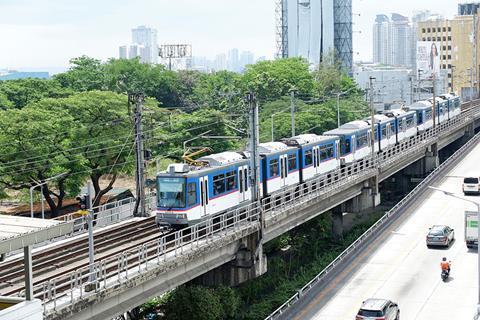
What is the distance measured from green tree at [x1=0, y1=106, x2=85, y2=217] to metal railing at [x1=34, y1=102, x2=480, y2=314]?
1783cm

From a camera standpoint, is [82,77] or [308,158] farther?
[82,77]

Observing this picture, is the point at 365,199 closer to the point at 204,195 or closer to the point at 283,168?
the point at 283,168

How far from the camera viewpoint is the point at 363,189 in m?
56.6

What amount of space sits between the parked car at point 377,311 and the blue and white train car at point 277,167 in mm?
11542

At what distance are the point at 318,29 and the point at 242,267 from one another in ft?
406

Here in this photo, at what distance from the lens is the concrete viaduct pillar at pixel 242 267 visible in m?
37.4

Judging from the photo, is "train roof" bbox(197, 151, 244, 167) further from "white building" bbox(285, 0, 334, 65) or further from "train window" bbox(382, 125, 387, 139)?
"white building" bbox(285, 0, 334, 65)

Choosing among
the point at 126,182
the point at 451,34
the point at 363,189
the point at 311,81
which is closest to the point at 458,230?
the point at 363,189

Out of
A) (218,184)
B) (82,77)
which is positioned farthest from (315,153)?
(82,77)

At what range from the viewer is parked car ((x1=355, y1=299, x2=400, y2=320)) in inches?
1262

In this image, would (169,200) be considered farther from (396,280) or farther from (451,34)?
(451,34)

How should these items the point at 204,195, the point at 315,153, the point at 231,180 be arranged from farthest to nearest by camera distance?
the point at 315,153 → the point at 231,180 → the point at 204,195

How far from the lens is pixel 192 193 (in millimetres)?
35031

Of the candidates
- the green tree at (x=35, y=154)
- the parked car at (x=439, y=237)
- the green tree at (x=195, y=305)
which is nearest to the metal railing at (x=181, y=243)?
the green tree at (x=195, y=305)
